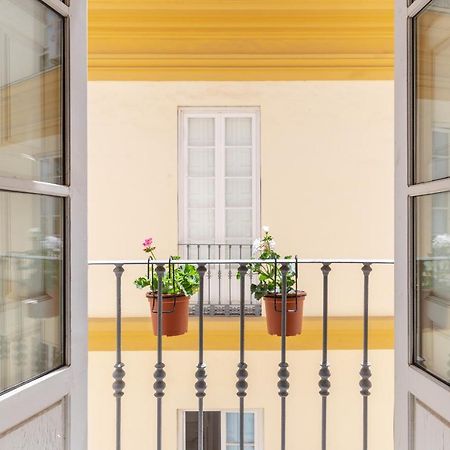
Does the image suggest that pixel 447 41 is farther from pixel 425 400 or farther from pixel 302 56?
pixel 302 56

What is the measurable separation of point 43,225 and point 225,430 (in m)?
4.22

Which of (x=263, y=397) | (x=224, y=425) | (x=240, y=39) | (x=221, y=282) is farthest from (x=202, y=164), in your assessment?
(x=224, y=425)

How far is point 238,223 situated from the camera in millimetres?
5129

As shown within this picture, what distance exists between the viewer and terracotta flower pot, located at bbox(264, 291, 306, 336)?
3.34 meters

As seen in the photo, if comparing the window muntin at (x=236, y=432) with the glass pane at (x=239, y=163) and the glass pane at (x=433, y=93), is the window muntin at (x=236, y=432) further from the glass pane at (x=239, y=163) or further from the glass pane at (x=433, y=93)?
the glass pane at (x=433, y=93)

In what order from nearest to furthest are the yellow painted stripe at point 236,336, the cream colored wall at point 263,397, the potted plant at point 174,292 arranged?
the potted plant at point 174,292 < the yellow painted stripe at point 236,336 < the cream colored wall at point 263,397

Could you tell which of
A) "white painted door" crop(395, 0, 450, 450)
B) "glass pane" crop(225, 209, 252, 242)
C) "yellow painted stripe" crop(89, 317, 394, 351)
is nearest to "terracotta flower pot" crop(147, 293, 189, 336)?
"yellow painted stripe" crop(89, 317, 394, 351)

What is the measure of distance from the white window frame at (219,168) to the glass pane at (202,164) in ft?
0.20

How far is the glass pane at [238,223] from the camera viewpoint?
5.11 metres

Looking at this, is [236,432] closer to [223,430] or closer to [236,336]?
[223,430]

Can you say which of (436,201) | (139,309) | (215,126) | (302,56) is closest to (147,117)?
(215,126)

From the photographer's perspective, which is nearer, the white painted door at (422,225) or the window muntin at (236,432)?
the white painted door at (422,225)

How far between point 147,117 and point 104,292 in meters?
1.98

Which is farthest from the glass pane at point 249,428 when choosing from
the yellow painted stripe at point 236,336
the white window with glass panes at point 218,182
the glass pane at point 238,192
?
the glass pane at point 238,192
